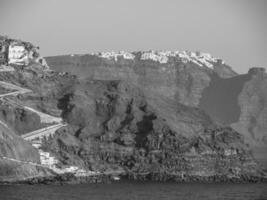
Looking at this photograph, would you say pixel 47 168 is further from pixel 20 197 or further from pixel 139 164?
pixel 20 197

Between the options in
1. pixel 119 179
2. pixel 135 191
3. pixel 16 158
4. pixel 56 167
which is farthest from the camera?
pixel 119 179

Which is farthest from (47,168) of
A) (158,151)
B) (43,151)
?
(158,151)

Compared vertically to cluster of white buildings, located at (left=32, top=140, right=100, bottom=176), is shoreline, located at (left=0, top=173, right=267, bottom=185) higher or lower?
lower

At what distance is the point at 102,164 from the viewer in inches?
7776

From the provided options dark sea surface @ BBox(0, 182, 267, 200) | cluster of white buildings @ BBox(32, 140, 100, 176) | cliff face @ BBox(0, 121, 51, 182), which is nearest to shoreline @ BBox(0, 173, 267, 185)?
cliff face @ BBox(0, 121, 51, 182)

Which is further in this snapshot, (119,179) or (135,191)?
(119,179)

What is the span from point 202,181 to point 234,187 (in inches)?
283

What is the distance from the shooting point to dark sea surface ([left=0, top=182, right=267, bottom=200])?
169125 mm

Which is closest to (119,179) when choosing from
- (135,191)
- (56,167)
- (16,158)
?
(56,167)

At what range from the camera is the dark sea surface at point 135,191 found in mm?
169125

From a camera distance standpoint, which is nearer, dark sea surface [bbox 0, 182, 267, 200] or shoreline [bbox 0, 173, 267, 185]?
dark sea surface [bbox 0, 182, 267, 200]

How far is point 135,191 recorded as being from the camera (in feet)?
588

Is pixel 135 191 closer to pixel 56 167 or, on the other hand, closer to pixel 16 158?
pixel 16 158

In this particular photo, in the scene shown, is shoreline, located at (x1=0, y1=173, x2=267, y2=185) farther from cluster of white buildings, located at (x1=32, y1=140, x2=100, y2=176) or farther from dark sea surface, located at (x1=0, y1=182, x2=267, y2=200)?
dark sea surface, located at (x1=0, y1=182, x2=267, y2=200)
